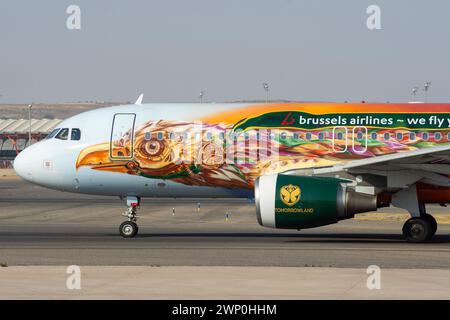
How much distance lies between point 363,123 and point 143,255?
28.3 ft

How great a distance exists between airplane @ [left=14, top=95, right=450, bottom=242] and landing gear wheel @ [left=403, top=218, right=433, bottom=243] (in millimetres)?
31

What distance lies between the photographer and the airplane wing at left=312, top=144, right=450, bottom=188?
2833 centimetres

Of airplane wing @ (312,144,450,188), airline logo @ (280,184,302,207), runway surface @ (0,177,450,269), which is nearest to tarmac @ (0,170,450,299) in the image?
runway surface @ (0,177,450,269)

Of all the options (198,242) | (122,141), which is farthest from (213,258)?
(122,141)

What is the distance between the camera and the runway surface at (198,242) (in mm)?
24828

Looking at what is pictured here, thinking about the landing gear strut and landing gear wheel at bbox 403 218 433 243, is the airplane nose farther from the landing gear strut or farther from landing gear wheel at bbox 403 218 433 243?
landing gear wheel at bbox 403 218 433 243

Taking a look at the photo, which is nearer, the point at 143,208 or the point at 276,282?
the point at 276,282

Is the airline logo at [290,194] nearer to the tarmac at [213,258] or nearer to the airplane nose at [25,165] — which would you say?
the tarmac at [213,258]

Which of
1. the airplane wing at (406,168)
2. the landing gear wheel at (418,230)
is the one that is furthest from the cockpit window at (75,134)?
the landing gear wheel at (418,230)

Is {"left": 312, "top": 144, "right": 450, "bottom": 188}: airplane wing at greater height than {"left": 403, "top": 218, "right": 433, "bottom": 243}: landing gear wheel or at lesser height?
greater
